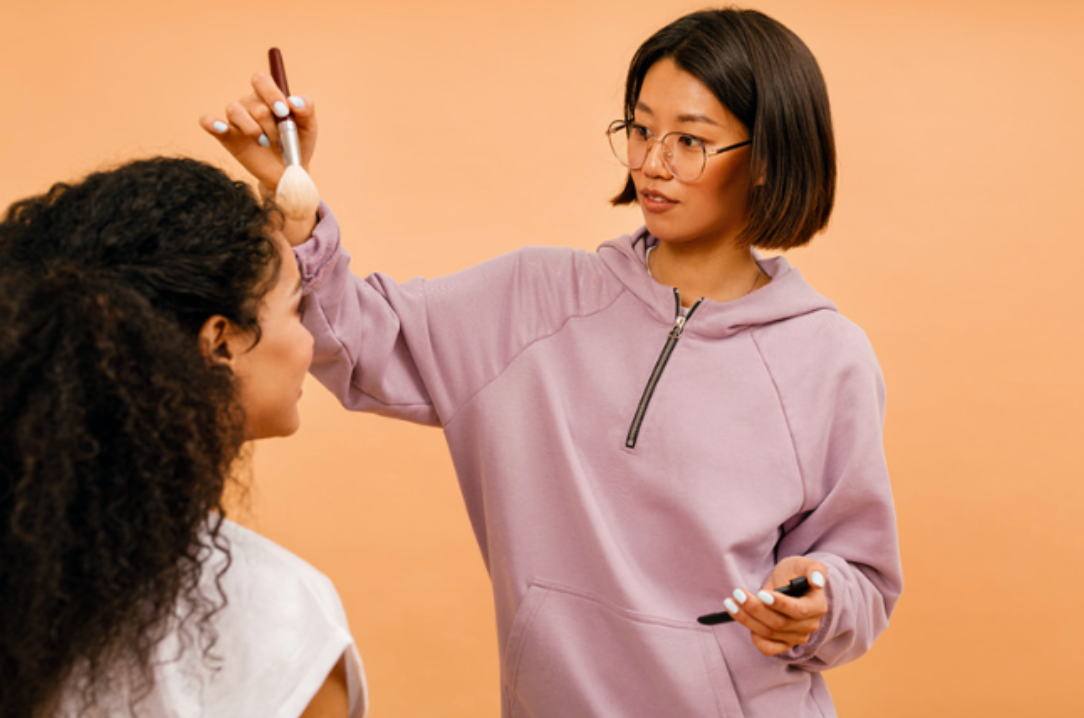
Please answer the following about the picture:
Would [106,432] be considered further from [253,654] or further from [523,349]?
[523,349]

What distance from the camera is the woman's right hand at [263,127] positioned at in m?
0.96

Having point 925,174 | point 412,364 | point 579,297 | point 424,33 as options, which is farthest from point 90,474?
point 925,174

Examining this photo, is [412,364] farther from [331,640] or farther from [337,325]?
[331,640]

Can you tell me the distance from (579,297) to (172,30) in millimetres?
1212

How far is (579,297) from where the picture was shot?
118 centimetres

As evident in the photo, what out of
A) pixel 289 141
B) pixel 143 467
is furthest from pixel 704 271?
pixel 143 467

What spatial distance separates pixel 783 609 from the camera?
38.9 inches

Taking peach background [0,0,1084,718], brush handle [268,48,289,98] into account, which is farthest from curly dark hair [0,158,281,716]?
peach background [0,0,1084,718]

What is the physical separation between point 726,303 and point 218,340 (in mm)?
561

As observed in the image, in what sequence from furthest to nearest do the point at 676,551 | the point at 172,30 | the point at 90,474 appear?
the point at 172,30, the point at 676,551, the point at 90,474

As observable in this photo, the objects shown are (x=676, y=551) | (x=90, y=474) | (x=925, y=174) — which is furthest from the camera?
(x=925, y=174)

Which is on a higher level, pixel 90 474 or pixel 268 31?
pixel 268 31

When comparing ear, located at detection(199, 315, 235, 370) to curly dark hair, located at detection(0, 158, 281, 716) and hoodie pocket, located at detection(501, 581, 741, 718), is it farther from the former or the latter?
hoodie pocket, located at detection(501, 581, 741, 718)

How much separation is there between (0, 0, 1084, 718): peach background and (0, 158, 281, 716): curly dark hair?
1314 mm
